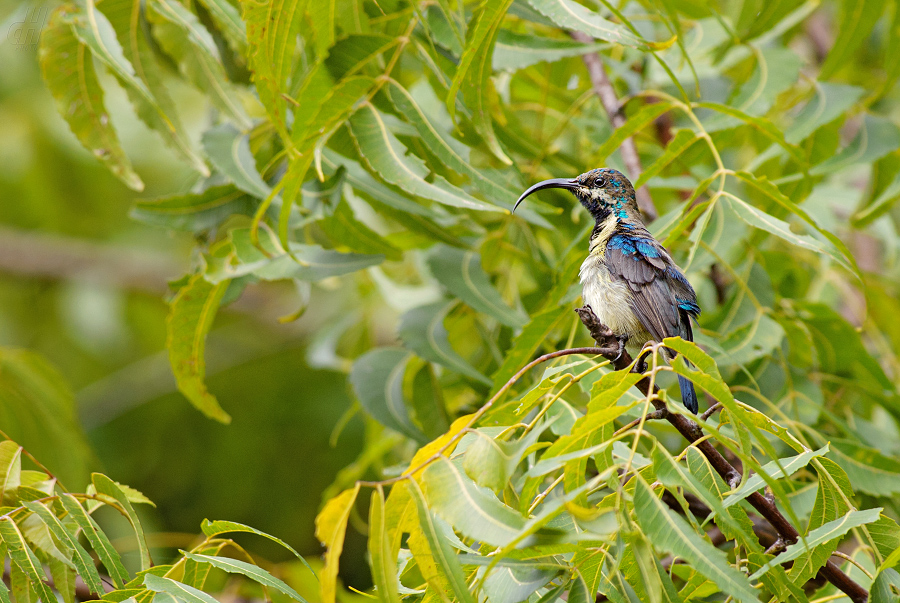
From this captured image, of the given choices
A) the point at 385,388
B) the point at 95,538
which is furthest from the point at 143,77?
the point at 95,538

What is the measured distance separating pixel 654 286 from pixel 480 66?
33.3 inches

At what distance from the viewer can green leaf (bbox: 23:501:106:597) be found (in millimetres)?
1817

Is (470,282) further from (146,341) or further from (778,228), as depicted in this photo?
(146,341)

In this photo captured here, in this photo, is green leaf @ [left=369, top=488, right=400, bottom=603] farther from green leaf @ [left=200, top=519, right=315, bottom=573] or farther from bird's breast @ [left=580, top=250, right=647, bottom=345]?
bird's breast @ [left=580, top=250, right=647, bottom=345]

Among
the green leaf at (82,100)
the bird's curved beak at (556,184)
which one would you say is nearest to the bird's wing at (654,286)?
the bird's curved beak at (556,184)

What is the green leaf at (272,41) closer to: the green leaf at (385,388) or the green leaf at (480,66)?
the green leaf at (480,66)

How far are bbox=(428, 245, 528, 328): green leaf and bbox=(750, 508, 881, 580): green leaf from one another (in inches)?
49.3

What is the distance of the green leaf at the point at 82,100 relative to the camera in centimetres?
274

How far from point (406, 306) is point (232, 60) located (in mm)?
1414

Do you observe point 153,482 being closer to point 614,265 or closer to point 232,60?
point 232,60

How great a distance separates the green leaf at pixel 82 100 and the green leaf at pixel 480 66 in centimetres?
125

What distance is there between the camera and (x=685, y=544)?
4.72 feet

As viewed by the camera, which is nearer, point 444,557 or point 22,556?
point 444,557

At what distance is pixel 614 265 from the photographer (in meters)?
2.39
